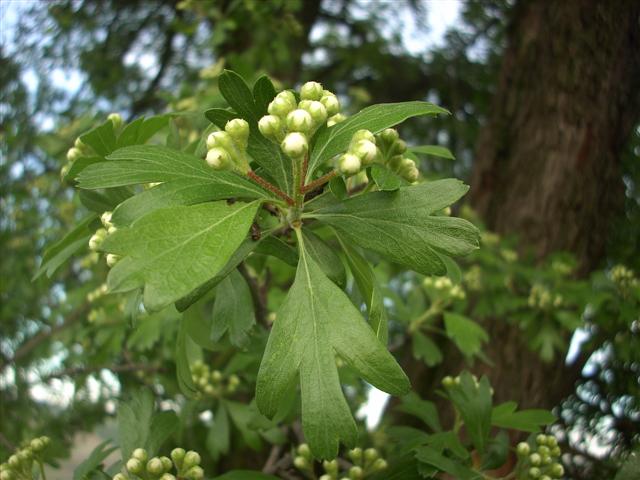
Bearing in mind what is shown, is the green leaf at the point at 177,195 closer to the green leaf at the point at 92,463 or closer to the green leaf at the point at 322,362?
the green leaf at the point at 322,362

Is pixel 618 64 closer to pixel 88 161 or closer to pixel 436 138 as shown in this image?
pixel 436 138

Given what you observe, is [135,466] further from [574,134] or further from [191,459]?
[574,134]

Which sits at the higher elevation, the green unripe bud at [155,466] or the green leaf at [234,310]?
the green leaf at [234,310]

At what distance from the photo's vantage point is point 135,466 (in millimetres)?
1463

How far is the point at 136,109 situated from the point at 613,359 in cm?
404

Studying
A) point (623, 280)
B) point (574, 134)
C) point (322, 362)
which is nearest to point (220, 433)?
point (322, 362)

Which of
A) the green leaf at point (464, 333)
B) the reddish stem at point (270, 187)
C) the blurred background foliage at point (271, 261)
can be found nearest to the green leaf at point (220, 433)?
the blurred background foliage at point (271, 261)

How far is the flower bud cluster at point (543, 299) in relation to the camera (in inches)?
114

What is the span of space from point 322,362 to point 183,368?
462mm

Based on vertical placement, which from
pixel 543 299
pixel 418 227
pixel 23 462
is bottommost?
pixel 543 299

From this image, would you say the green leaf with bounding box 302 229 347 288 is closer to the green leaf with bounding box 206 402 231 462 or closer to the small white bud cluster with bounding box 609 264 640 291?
the green leaf with bounding box 206 402 231 462

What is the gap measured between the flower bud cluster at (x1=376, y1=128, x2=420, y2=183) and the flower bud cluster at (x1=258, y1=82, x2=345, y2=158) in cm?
16

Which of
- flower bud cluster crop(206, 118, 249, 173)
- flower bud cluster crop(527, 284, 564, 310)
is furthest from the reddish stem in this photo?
flower bud cluster crop(527, 284, 564, 310)

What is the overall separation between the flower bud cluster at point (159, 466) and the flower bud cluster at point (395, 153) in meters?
0.85
